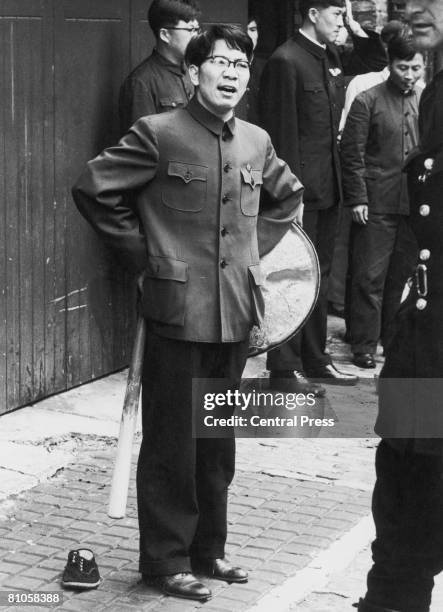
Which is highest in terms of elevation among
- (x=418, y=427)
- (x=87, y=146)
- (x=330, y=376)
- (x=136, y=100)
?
(x=136, y=100)

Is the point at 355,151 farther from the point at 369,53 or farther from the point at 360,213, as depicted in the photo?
the point at 369,53

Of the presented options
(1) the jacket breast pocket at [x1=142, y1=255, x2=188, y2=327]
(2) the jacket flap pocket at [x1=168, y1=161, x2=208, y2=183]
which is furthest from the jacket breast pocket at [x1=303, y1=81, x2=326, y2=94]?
(1) the jacket breast pocket at [x1=142, y1=255, x2=188, y2=327]

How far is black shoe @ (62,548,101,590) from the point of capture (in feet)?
17.0

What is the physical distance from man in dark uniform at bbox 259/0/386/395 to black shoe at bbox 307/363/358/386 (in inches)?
3.4

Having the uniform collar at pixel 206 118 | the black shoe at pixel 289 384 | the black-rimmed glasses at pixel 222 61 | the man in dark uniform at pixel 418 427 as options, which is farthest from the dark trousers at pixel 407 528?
the black shoe at pixel 289 384

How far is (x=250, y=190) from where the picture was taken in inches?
205

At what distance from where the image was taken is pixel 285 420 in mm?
8055

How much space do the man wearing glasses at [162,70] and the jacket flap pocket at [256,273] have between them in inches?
106

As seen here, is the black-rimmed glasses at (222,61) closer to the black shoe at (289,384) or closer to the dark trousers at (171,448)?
the dark trousers at (171,448)

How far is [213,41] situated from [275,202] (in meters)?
0.72

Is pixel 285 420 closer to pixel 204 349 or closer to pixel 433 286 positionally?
pixel 204 349

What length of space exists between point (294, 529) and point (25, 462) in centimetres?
144

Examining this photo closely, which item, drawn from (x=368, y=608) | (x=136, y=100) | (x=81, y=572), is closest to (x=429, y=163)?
(x=368, y=608)

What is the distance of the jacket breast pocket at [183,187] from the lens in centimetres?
502
